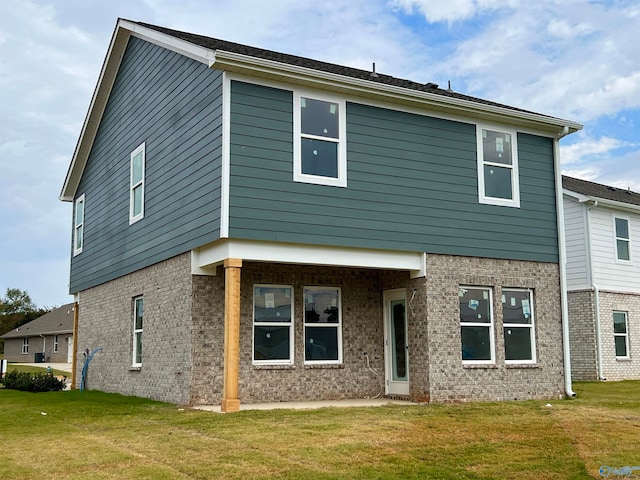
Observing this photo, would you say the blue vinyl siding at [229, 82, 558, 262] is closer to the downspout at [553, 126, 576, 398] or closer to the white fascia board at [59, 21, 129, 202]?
the downspout at [553, 126, 576, 398]

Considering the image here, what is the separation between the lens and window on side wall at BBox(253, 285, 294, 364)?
14016mm

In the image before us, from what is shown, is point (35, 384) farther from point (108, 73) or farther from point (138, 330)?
point (108, 73)

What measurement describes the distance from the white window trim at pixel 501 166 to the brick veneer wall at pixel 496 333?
1294 millimetres

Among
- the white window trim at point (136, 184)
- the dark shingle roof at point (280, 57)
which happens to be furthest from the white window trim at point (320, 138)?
the white window trim at point (136, 184)

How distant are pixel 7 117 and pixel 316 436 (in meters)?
22.9


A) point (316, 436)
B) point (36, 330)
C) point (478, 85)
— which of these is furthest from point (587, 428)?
point (36, 330)

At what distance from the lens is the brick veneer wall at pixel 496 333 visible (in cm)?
1391

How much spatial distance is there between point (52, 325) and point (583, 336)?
43251 mm

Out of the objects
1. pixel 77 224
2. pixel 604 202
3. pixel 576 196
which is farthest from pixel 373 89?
pixel 77 224

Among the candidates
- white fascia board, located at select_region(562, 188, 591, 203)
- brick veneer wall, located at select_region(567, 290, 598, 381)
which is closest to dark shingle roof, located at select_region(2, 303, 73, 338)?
brick veneer wall, located at select_region(567, 290, 598, 381)

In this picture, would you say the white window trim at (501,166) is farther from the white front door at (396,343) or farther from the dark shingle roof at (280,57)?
the white front door at (396,343)

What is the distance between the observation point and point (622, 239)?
23234 millimetres

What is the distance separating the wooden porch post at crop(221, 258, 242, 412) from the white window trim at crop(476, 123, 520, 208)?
5.84 m

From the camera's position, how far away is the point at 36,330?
55.8 meters
